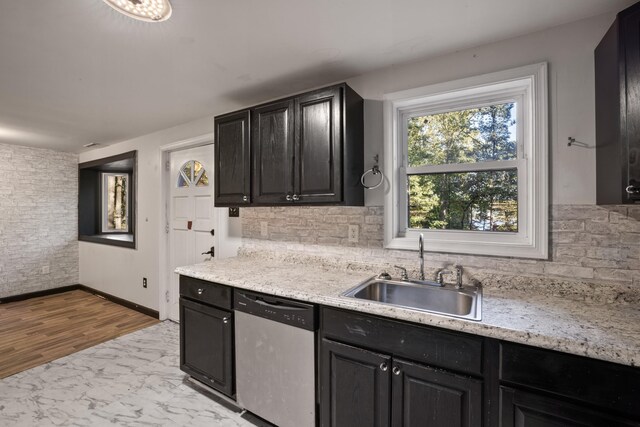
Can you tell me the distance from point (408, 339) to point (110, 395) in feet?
7.33

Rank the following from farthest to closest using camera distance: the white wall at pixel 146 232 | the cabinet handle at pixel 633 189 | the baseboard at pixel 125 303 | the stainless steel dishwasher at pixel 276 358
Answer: the baseboard at pixel 125 303 → the white wall at pixel 146 232 → the stainless steel dishwasher at pixel 276 358 → the cabinet handle at pixel 633 189

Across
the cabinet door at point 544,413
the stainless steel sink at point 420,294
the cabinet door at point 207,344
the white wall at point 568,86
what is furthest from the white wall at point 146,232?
the white wall at point 568,86

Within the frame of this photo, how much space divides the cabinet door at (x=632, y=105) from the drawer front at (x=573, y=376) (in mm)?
678

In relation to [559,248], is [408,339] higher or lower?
lower

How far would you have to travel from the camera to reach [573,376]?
1.03m

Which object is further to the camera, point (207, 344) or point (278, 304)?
point (207, 344)

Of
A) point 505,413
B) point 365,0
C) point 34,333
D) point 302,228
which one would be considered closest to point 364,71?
point 365,0

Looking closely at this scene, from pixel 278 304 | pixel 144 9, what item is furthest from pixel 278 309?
pixel 144 9

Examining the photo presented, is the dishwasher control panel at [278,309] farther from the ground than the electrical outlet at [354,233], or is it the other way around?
the electrical outlet at [354,233]

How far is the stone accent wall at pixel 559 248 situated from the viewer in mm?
1412

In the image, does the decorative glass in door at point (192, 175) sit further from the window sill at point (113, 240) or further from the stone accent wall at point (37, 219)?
the stone accent wall at point (37, 219)

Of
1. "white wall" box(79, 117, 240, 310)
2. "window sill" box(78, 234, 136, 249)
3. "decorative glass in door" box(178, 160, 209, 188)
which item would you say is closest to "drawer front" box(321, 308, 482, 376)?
"white wall" box(79, 117, 240, 310)

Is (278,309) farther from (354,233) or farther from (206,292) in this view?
(354,233)

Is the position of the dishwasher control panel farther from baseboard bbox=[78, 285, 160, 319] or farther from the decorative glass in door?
baseboard bbox=[78, 285, 160, 319]
